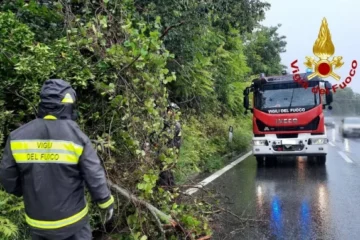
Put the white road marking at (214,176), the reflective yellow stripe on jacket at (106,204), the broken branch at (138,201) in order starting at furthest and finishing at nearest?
the white road marking at (214,176)
the broken branch at (138,201)
the reflective yellow stripe on jacket at (106,204)

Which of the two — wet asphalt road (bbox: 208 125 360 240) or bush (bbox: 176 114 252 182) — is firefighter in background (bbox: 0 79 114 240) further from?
bush (bbox: 176 114 252 182)

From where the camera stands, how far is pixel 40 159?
115 inches

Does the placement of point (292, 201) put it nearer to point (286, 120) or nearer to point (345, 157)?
point (286, 120)

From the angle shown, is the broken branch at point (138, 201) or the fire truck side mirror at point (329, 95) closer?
the broken branch at point (138, 201)

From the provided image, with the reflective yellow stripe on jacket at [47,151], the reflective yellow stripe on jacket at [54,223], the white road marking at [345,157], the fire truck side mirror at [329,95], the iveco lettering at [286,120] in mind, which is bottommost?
the white road marking at [345,157]

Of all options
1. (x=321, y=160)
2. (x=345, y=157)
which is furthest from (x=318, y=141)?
(x=345, y=157)

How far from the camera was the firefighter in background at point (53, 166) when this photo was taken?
292 cm

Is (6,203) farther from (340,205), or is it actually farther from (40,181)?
(340,205)

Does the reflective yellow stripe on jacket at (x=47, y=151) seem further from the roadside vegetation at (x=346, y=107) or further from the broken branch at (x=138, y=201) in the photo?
the roadside vegetation at (x=346, y=107)

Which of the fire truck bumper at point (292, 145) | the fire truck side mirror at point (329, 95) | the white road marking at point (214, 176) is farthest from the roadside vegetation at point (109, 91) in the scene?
the fire truck side mirror at point (329, 95)

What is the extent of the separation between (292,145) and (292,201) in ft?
12.7

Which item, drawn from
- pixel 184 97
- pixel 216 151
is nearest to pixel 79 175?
pixel 184 97

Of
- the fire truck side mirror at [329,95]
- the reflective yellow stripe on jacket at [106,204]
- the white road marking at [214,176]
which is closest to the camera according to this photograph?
the reflective yellow stripe on jacket at [106,204]

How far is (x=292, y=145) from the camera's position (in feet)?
36.1
